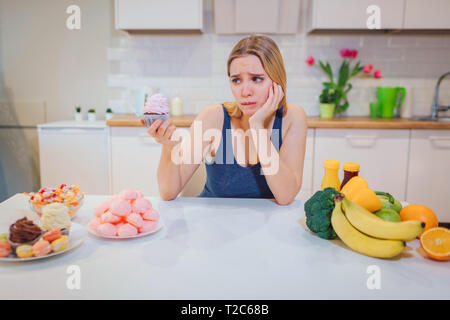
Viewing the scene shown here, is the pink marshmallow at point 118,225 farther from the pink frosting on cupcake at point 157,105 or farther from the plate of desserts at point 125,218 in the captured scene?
the pink frosting on cupcake at point 157,105

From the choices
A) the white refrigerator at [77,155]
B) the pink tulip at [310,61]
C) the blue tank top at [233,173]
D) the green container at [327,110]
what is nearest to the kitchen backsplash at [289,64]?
the pink tulip at [310,61]

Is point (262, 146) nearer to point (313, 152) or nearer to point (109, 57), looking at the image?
point (313, 152)

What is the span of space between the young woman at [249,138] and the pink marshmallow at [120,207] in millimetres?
297

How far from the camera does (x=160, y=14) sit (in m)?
3.02

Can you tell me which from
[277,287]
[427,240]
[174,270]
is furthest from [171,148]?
[427,240]

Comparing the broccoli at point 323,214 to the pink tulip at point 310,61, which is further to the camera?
the pink tulip at point 310,61

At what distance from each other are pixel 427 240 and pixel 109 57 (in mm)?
3131

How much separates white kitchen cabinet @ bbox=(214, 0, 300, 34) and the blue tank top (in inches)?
64.8

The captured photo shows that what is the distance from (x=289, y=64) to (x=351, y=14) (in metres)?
0.65

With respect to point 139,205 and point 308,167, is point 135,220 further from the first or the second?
point 308,167

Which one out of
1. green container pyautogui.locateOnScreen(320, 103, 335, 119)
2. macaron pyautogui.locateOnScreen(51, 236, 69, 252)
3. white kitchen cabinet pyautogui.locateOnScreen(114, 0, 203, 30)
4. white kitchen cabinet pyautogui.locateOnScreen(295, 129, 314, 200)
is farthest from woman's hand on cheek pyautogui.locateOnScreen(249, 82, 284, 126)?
green container pyautogui.locateOnScreen(320, 103, 335, 119)

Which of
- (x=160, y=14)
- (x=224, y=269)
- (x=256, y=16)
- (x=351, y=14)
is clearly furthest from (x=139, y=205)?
(x=351, y=14)

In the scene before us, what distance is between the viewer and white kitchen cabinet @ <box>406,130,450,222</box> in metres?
2.89

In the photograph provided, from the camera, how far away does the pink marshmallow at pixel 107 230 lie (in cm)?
102
